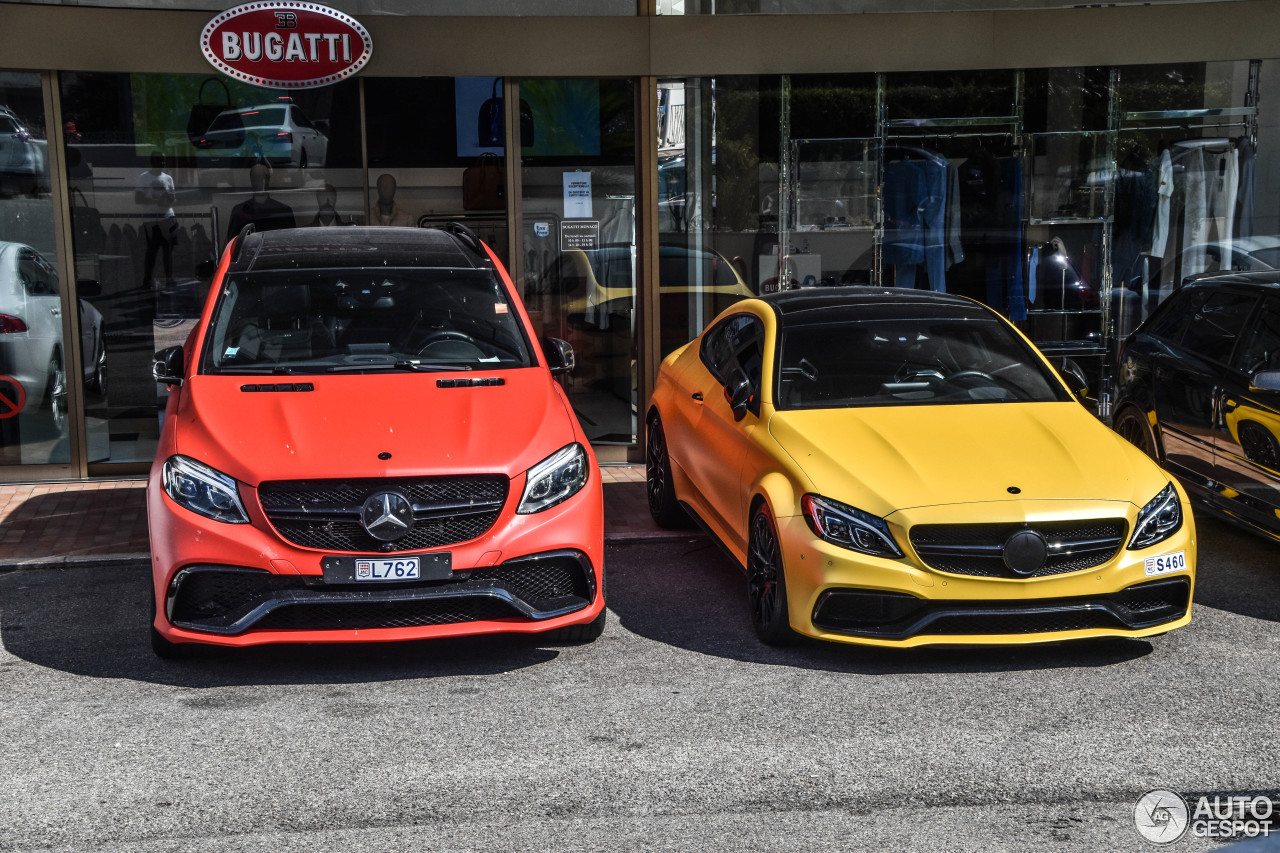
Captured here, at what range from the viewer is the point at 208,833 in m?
4.49

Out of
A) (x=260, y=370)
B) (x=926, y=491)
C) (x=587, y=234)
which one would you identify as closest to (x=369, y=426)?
(x=260, y=370)

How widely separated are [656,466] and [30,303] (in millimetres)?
5248

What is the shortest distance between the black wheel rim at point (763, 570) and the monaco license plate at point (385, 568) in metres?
1.53

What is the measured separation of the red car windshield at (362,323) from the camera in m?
6.99

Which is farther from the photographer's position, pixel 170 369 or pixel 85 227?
pixel 85 227

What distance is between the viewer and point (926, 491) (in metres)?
6.12

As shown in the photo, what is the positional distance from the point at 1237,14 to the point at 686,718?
9050 mm

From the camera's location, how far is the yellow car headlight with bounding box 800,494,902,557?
6008 millimetres

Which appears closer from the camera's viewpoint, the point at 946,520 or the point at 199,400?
the point at 946,520

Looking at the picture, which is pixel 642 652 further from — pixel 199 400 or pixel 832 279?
pixel 832 279

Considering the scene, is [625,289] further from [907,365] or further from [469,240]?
[907,365]

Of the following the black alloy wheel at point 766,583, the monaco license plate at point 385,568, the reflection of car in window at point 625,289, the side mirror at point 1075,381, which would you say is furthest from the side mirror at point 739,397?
the reflection of car in window at point 625,289

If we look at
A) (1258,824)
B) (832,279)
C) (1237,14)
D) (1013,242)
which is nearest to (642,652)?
(1258,824)

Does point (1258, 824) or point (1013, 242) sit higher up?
point (1013, 242)
